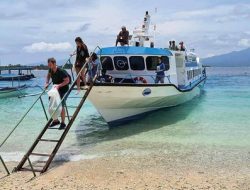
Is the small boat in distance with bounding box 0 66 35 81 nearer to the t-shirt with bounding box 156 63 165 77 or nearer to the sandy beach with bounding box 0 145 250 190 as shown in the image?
the t-shirt with bounding box 156 63 165 77

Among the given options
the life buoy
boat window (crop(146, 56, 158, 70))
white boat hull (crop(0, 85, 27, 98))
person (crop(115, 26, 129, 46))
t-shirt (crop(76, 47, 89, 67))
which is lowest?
white boat hull (crop(0, 85, 27, 98))

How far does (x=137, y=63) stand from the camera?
695 inches

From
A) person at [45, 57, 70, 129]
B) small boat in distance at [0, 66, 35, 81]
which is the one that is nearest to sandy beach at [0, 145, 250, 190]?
person at [45, 57, 70, 129]

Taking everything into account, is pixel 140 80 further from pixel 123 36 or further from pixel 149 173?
pixel 149 173

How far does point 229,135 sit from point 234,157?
131 inches

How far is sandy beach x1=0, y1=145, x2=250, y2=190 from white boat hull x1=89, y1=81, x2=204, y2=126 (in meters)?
3.81

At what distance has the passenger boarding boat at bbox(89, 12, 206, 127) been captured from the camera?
591 inches

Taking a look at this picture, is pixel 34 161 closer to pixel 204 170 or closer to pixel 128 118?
pixel 204 170

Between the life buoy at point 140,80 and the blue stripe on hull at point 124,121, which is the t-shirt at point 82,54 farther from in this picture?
the life buoy at point 140,80

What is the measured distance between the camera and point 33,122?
1848 centimetres

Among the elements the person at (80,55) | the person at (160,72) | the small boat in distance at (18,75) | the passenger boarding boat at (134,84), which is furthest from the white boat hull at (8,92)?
the person at (80,55)

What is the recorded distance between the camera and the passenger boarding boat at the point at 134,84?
15.0 m

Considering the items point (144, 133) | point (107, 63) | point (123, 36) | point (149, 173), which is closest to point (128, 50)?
point (123, 36)

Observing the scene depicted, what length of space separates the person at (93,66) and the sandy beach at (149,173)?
12.5ft
